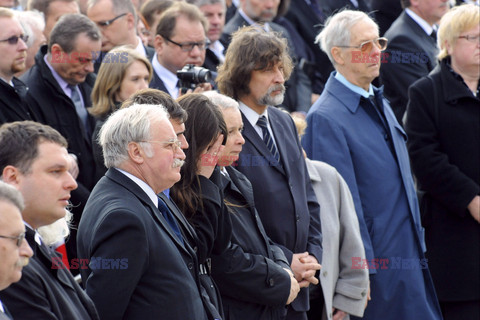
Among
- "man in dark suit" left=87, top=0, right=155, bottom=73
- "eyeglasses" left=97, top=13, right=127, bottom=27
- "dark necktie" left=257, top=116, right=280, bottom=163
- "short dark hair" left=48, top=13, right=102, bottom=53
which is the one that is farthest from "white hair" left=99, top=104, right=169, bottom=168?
"eyeglasses" left=97, top=13, right=127, bottom=27

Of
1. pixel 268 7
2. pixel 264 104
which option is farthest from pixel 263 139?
pixel 268 7

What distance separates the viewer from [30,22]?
642cm

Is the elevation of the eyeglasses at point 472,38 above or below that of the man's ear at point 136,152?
below

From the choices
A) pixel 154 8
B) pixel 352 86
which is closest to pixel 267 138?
pixel 352 86

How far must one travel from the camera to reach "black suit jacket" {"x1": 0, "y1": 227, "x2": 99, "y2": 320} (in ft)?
10.6

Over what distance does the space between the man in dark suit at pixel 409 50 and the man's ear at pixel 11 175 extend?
4.40 meters

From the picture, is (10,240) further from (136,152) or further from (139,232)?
(136,152)

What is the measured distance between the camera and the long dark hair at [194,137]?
4.27 m

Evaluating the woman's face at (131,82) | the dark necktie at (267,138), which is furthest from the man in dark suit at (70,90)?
the dark necktie at (267,138)

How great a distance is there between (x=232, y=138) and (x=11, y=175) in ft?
4.79

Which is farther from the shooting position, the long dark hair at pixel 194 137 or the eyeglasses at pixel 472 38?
the eyeglasses at pixel 472 38

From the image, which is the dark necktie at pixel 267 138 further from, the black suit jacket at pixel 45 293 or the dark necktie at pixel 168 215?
the black suit jacket at pixel 45 293

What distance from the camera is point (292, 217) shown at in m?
5.02

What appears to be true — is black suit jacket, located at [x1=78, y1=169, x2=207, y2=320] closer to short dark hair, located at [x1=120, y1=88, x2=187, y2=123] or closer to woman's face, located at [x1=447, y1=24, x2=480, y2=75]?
short dark hair, located at [x1=120, y1=88, x2=187, y2=123]
